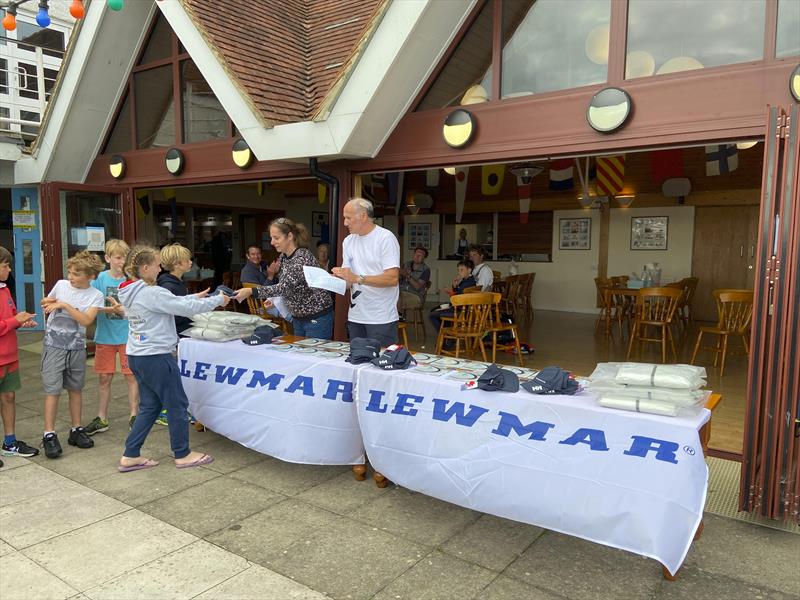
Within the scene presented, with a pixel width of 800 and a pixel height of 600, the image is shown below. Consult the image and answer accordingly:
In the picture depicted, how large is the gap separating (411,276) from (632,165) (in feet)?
17.3

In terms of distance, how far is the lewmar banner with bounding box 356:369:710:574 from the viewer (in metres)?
2.29

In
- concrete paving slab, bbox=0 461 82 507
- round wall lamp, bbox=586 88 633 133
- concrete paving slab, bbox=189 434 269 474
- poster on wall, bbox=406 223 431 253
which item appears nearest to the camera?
concrete paving slab, bbox=0 461 82 507

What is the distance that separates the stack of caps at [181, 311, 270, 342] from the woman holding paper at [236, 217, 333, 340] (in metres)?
0.16

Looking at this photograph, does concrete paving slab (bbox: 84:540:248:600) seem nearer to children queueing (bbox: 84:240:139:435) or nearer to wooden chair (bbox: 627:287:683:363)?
children queueing (bbox: 84:240:139:435)

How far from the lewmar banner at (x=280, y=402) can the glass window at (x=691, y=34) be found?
120 inches

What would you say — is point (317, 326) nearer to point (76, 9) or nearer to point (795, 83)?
point (795, 83)

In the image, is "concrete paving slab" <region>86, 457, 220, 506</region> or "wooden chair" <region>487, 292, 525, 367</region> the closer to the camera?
"concrete paving slab" <region>86, 457, 220, 506</region>

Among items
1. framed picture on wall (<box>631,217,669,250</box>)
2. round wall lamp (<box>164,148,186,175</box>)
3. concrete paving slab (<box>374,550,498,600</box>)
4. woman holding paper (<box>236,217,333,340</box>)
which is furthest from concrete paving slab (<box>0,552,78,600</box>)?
framed picture on wall (<box>631,217,669,250</box>)

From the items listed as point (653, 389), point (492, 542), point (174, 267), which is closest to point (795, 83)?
point (653, 389)

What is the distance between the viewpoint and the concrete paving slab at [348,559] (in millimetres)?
2420

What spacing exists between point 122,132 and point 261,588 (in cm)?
729

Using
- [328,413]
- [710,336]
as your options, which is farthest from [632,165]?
[328,413]

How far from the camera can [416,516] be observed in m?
3.05

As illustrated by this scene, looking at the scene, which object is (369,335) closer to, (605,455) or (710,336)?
(605,455)
